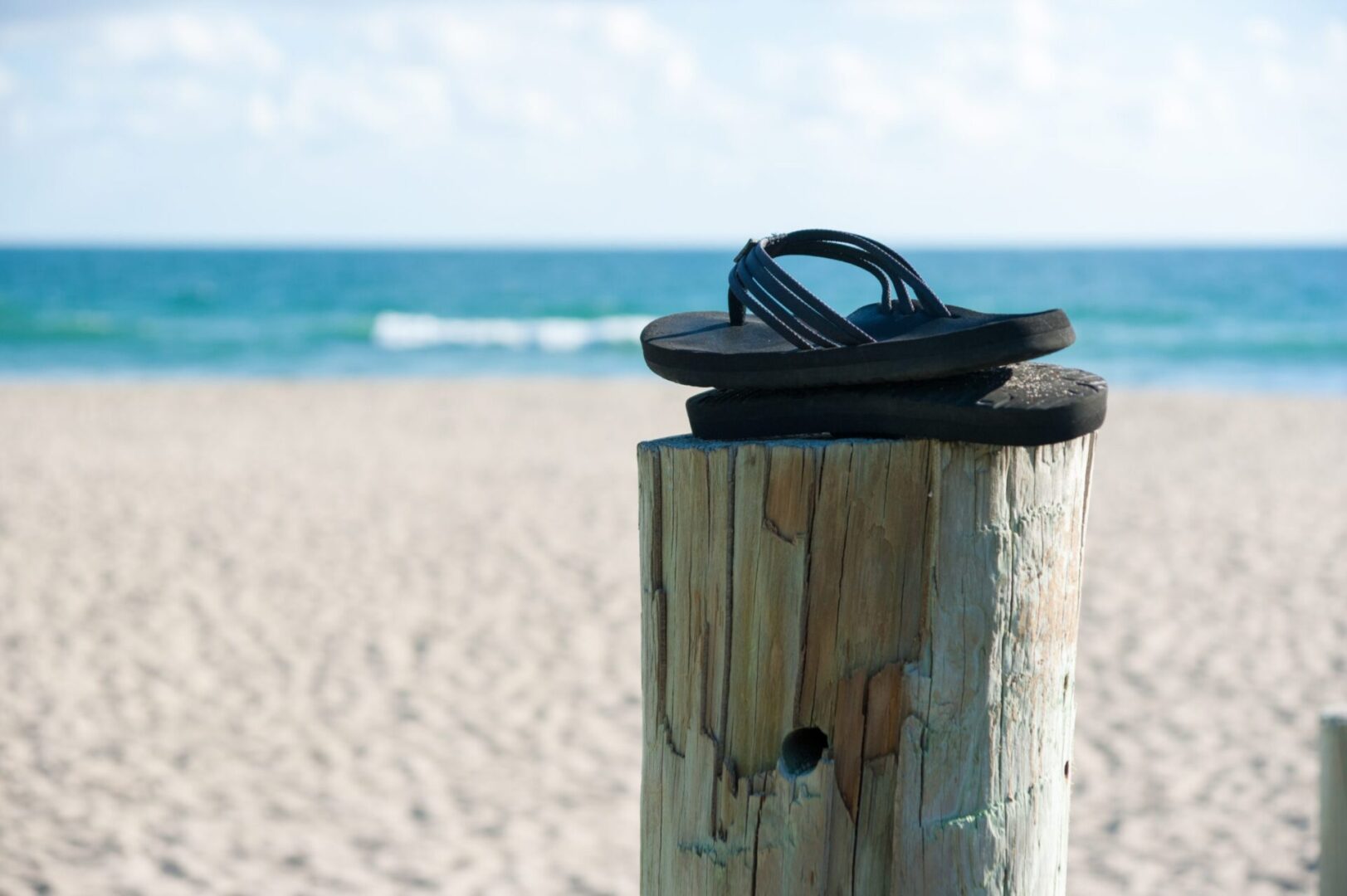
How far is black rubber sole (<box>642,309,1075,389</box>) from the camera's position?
1266mm

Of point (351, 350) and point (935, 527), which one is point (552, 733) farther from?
point (351, 350)

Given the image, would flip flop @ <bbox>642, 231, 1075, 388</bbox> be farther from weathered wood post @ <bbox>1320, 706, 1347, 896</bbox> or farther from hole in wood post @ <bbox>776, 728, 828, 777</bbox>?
weathered wood post @ <bbox>1320, 706, 1347, 896</bbox>

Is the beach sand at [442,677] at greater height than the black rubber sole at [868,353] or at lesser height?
lesser

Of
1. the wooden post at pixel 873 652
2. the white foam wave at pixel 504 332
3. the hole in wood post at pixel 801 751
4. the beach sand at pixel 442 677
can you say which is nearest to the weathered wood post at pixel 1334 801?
the wooden post at pixel 873 652

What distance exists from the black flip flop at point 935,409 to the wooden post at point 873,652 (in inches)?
1.2

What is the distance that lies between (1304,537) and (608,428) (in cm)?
668

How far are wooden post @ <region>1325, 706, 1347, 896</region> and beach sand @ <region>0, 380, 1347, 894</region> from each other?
62.6 inches

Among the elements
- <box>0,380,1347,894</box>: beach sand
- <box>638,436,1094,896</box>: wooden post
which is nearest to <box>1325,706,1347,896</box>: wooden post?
<box>638,436,1094,896</box>: wooden post

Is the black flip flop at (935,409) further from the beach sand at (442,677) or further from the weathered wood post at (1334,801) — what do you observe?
the beach sand at (442,677)

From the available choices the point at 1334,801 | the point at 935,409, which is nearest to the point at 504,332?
the point at 1334,801

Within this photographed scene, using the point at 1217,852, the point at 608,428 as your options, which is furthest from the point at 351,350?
the point at 1217,852

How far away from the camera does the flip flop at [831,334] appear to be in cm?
127

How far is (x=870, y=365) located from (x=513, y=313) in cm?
3227

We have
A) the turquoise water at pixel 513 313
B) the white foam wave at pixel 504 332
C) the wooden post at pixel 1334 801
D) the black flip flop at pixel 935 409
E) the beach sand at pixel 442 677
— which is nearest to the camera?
the black flip flop at pixel 935 409
